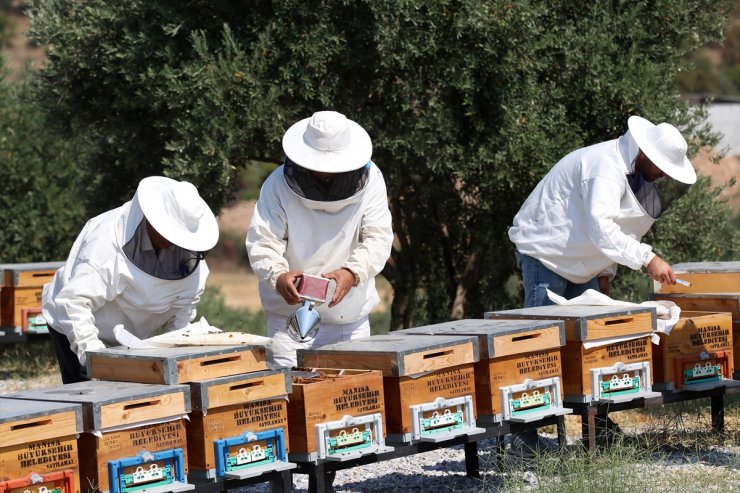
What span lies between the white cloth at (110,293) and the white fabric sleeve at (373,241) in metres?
0.79

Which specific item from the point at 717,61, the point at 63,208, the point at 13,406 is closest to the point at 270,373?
the point at 13,406

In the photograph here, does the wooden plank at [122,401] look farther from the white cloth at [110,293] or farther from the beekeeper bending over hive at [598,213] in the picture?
the beekeeper bending over hive at [598,213]

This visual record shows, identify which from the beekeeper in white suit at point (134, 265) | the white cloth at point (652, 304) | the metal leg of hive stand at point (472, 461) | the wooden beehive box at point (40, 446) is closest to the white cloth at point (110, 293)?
the beekeeper in white suit at point (134, 265)

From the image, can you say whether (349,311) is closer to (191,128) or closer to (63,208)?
(191,128)

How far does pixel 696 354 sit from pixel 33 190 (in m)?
8.94

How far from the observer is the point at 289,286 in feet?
17.4

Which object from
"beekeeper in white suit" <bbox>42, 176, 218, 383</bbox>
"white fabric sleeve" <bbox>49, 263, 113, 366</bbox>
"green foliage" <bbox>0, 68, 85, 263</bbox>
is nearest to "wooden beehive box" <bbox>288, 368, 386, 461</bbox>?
"beekeeper in white suit" <bbox>42, 176, 218, 383</bbox>

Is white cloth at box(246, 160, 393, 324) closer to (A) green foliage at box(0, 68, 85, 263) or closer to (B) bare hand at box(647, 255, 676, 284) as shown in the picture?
(B) bare hand at box(647, 255, 676, 284)

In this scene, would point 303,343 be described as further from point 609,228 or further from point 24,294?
point 24,294

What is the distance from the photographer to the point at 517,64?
927cm

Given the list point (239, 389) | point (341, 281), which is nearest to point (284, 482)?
point (239, 389)

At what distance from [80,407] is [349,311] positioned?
197 centimetres

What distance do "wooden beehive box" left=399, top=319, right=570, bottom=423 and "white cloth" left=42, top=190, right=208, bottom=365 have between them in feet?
3.86

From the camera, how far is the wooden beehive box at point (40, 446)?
3.89 metres
